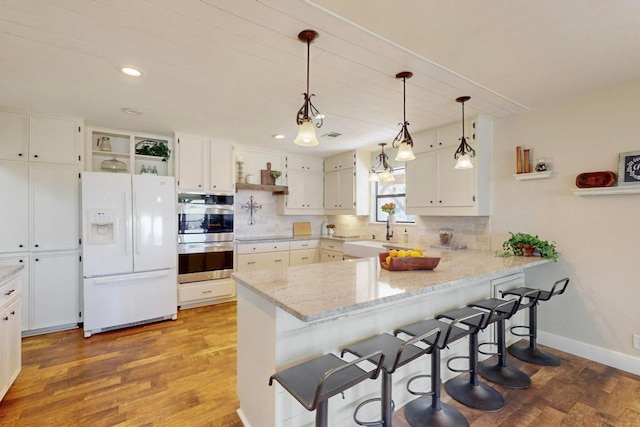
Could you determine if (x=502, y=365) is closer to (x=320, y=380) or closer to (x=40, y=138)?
(x=320, y=380)

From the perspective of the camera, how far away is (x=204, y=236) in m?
4.15

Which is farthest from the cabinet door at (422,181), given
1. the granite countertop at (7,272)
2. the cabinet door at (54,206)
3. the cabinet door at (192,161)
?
the cabinet door at (54,206)

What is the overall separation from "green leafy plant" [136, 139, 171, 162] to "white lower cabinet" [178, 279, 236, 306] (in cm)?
180

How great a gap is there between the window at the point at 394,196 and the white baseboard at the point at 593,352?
81.6 inches

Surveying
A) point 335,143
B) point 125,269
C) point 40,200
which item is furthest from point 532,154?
point 40,200

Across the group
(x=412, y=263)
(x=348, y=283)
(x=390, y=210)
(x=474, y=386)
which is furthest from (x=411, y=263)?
(x=390, y=210)

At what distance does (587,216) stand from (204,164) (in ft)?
14.5

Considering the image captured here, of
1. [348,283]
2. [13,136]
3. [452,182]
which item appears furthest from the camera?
[452,182]

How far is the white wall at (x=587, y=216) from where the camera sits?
8.12 feet

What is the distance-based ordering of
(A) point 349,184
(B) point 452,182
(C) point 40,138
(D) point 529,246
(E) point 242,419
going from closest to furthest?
(E) point 242,419 < (D) point 529,246 < (C) point 40,138 < (B) point 452,182 < (A) point 349,184

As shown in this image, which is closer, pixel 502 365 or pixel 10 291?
pixel 10 291

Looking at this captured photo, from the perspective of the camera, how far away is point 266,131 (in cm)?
389

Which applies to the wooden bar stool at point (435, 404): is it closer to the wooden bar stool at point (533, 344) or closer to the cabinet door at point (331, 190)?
the wooden bar stool at point (533, 344)

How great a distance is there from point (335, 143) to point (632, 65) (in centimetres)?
311
